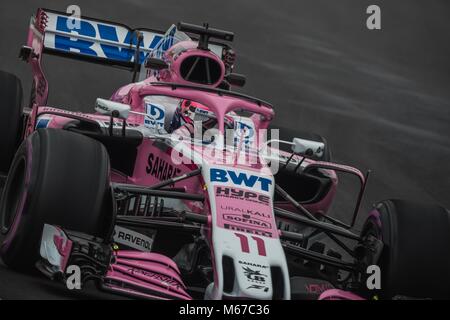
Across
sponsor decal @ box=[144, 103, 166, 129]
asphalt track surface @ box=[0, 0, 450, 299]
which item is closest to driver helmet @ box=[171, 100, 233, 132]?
sponsor decal @ box=[144, 103, 166, 129]

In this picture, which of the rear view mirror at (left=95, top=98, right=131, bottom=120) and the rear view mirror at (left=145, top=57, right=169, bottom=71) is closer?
the rear view mirror at (left=95, top=98, right=131, bottom=120)

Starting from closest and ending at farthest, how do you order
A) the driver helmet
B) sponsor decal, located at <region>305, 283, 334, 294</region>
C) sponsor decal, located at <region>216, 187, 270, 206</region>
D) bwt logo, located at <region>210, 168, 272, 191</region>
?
1. sponsor decal, located at <region>216, 187, 270, 206</region>
2. bwt logo, located at <region>210, 168, 272, 191</region>
3. sponsor decal, located at <region>305, 283, 334, 294</region>
4. the driver helmet

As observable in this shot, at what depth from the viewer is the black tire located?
8.45 metres

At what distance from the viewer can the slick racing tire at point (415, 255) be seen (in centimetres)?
677

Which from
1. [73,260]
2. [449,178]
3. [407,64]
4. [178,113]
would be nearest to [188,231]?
[73,260]

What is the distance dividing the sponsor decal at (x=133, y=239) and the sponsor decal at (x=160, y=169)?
549 mm

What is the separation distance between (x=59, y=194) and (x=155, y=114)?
249 centimetres

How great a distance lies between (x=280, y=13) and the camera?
66.1 ft

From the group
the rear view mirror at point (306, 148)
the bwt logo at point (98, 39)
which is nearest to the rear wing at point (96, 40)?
the bwt logo at point (98, 39)

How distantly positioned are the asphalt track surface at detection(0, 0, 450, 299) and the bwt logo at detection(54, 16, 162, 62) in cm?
226

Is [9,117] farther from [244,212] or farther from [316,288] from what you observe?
[316,288]

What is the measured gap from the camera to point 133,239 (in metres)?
7.41

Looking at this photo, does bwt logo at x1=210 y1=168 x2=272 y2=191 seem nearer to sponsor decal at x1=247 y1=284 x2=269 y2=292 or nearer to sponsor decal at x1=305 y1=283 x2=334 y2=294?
sponsor decal at x1=305 y1=283 x2=334 y2=294
